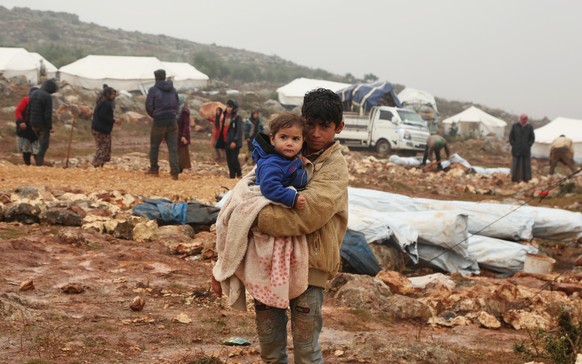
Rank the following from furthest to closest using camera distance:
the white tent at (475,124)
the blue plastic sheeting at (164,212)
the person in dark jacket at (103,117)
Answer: the white tent at (475,124), the person in dark jacket at (103,117), the blue plastic sheeting at (164,212)

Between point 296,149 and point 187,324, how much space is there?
217 centimetres

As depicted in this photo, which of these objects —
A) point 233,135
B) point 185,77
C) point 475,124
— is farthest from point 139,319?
point 185,77

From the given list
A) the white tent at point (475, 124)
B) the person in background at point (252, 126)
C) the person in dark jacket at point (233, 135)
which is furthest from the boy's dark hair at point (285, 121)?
the white tent at point (475, 124)

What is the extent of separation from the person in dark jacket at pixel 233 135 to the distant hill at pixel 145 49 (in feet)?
143

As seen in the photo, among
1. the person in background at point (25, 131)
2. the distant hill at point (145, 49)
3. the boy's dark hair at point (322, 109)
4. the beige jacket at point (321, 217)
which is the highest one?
the distant hill at point (145, 49)

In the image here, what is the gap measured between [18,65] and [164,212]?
3580 centimetres

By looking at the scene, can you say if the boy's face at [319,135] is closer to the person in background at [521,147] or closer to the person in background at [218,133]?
the person in background at [218,133]

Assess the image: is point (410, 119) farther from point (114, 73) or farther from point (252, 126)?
point (114, 73)

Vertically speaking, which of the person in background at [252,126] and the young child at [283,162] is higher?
the young child at [283,162]

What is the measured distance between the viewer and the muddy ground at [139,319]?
3.92m

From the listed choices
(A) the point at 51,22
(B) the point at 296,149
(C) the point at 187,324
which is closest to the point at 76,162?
(C) the point at 187,324

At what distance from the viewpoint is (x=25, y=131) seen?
11.8 metres

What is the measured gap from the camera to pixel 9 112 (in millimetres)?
24234

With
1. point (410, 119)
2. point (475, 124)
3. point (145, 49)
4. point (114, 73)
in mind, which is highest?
point (145, 49)
